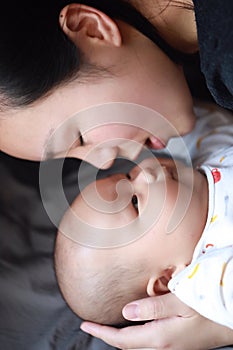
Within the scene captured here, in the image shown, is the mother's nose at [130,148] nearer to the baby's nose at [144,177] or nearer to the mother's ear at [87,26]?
the baby's nose at [144,177]

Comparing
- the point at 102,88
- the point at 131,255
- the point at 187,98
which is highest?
the point at 102,88

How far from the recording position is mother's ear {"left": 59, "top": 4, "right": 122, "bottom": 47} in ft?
2.99

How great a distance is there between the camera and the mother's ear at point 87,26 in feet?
2.99

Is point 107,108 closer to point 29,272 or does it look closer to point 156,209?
point 156,209

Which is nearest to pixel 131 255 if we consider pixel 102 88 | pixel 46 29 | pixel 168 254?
pixel 168 254

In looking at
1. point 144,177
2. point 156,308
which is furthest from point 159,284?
point 144,177

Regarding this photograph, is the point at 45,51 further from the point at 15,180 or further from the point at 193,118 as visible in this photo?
the point at 15,180

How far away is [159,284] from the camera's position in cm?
108

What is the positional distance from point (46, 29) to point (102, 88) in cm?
15

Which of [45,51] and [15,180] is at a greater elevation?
[45,51]

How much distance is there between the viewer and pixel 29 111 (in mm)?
957

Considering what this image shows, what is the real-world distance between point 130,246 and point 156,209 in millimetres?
80

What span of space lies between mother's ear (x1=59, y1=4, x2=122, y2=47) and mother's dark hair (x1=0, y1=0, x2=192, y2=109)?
1 cm

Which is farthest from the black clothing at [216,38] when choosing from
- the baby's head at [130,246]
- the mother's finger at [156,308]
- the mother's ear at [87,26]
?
the mother's finger at [156,308]
